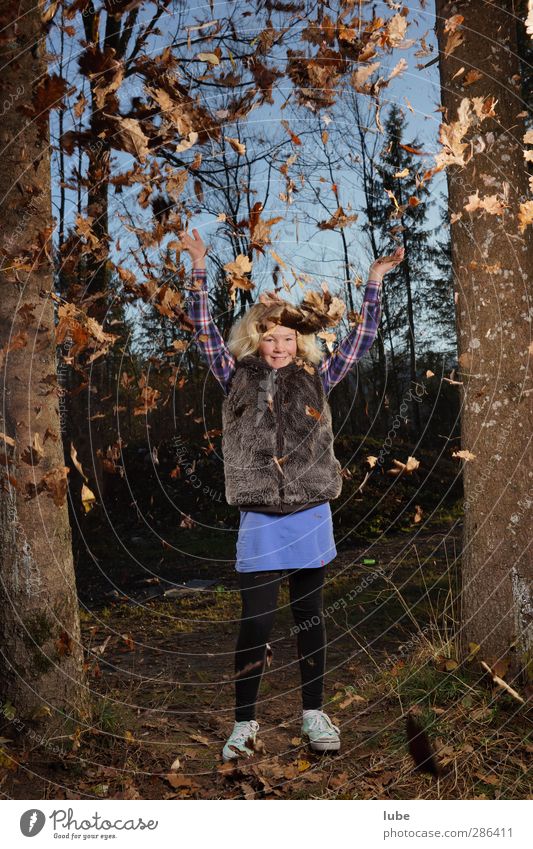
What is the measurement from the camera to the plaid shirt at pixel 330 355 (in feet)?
10.6

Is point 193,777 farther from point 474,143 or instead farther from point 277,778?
point 474,143

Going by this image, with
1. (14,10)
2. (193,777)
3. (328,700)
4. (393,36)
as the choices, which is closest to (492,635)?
(328,700)

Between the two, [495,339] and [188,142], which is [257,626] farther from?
[188,142]

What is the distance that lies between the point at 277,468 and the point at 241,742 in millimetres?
1174

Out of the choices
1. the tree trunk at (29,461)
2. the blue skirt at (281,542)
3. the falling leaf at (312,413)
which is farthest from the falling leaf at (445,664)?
the tree trunk at (29,461)

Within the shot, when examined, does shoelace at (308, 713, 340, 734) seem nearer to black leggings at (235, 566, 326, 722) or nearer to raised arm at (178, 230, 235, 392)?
black leggings at (235, 566, 326, 722)

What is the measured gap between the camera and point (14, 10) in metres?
3.31

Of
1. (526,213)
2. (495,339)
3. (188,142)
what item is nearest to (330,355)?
(495,339)

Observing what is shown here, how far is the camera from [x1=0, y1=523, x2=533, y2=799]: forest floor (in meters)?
2.96

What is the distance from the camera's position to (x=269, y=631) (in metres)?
3.13

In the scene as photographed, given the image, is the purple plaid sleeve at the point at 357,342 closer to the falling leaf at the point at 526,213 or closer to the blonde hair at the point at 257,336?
the blonde hair at the point at 257,336

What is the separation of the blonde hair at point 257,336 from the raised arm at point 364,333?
0.28 ft
